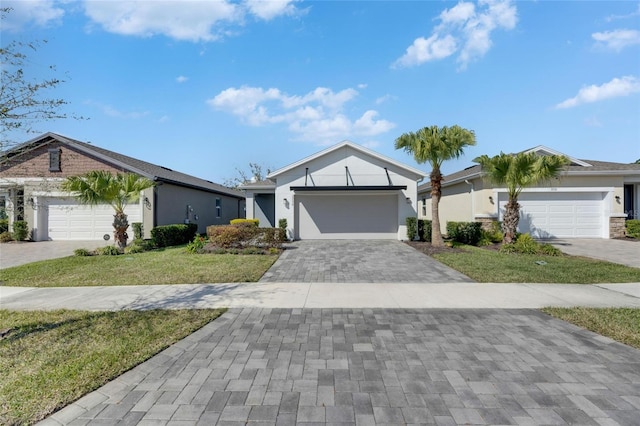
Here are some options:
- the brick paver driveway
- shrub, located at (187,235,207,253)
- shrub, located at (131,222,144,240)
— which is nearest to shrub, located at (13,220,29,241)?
shrub, located at (131,222,144,240)

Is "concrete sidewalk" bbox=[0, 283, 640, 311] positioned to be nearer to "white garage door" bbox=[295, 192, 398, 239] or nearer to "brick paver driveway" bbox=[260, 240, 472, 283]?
"brick paver driveway" bbox=[260, 240, 472, 283]

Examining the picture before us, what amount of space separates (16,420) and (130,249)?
11180mm

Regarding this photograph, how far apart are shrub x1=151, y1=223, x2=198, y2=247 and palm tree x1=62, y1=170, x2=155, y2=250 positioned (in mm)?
1389

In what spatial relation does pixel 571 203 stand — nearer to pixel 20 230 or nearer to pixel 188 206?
pixel 188 206

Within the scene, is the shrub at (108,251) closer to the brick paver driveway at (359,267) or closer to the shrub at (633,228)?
the brick paver driveway at (359,267)

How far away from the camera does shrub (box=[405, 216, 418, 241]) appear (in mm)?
14945

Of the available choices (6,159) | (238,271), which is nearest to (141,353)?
(6,159)

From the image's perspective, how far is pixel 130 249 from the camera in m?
12.3

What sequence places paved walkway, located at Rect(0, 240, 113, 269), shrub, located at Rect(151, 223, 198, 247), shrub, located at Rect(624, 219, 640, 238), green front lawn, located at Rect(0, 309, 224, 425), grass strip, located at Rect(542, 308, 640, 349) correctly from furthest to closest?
shrub, located at Rect(624, 219, 640, 238), shrub, located at Rect(151, 223, 198, 247), paved walkway, located at Rect(0, 240, 113, 269), grass strip, located at Rect(542, 308, 640, 349), green front lawn, located at Rect(0, 309, 224, 425)

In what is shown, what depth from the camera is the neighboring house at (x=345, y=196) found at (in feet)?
51.4

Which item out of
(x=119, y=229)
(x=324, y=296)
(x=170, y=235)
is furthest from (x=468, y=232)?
(x=119, y=229)

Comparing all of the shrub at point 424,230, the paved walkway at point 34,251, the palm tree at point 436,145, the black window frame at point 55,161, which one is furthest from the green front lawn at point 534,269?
the black window frame at point 55,161

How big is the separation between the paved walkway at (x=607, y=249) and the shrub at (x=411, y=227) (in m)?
6.05

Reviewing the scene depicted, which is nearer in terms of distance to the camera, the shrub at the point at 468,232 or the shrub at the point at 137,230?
the shrub at the point at 468,232
